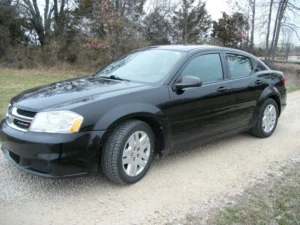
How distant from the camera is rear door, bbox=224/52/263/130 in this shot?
4.64 meters

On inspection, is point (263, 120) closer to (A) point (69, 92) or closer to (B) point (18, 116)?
(A) point (69, 92)

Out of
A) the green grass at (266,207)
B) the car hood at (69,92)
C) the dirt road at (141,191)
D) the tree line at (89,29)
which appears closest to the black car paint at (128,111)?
the car hood at (69,92)

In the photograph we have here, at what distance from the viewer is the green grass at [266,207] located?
290 cm

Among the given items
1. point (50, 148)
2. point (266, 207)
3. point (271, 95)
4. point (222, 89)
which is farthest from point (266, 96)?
point (50, 148)

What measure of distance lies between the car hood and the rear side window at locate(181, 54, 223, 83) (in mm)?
755

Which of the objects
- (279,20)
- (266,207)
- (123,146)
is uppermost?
(279,20)

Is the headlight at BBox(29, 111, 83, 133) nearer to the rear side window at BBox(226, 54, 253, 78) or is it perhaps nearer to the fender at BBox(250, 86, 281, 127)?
the rear side window at BBox(226, 54, 253, 78)

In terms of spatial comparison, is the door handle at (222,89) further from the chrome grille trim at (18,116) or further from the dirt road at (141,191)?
the chrome grille trim at (18,116)

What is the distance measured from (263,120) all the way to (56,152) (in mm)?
3665

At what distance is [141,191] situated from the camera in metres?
3.39

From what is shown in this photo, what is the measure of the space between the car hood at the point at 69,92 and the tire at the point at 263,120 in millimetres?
2440

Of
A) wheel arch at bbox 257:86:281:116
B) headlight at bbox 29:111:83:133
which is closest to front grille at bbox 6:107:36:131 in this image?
headlight at bbox 29:111:83:133

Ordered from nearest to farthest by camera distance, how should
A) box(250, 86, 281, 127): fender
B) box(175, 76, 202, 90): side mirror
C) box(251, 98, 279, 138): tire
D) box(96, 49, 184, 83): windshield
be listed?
box(175, 76, 202, 90): side mirror < box(96, 49, 184, 83): windshield < box(250, 86, 281, 127): fender < box(251, 98, 279, 138): tire

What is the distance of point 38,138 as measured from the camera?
297 centimetres
